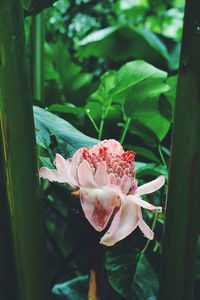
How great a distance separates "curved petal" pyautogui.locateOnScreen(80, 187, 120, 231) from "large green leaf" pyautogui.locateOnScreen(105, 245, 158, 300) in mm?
148

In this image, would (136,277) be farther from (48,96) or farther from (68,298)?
(48,96)

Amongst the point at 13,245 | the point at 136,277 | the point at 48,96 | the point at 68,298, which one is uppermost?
the point at 48,96

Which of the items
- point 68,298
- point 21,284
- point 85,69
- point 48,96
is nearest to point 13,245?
point 21,284

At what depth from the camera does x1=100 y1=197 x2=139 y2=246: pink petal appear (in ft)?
1.08

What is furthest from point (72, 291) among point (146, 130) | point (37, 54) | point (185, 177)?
point (37, 54)

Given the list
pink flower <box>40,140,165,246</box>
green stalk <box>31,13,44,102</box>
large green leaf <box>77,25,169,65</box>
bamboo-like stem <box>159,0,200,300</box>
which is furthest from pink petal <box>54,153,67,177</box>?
large green leaf <box>77,25,169,65</box>

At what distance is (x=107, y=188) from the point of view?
0.35 m

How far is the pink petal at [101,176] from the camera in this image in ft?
1.17

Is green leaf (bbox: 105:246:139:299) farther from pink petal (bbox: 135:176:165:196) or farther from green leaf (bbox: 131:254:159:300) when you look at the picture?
pink petal (bbox: 135:176:165:196)

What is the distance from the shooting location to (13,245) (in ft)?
1.16

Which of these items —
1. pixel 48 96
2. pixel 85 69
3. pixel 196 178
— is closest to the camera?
pixel 196 178

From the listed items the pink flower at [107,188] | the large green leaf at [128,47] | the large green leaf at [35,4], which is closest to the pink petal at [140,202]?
the pink flower at [107,188]

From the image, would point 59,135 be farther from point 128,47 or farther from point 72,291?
point 128,47

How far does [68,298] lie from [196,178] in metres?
0.43
